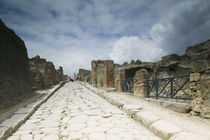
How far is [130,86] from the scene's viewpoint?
7.57 meters

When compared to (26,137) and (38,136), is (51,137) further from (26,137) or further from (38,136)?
(26,137)

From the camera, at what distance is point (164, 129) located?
2197 mm

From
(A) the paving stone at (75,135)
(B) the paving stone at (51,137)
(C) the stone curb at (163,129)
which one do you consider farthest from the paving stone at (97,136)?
(C) the stone curb at (163,129)

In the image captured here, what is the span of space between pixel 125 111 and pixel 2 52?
5459mm

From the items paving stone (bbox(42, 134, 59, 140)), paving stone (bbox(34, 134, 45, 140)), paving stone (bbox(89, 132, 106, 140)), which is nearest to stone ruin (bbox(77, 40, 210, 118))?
paving stone (bbox(89, 132, 106, 140))

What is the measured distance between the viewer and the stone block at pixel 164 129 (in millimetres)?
2057

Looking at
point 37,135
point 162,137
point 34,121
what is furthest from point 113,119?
point 34,121

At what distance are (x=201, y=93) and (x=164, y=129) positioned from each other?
5.77 ft

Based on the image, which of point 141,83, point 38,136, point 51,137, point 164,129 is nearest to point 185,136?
point 164,129

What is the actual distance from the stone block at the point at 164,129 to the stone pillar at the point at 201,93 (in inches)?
52.2

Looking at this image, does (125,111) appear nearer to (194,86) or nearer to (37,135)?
(194,86)

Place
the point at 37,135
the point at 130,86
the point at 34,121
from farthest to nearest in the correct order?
the point at 130,86 < the point at 34,121 < the point at 37,135

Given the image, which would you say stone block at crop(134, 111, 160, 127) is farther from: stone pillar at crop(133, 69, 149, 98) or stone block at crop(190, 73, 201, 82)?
stone pillar at crop(133, 69, 149, 98)

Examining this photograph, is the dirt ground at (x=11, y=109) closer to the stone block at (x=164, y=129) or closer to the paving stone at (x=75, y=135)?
the paving stone at (x=75, y=135)
